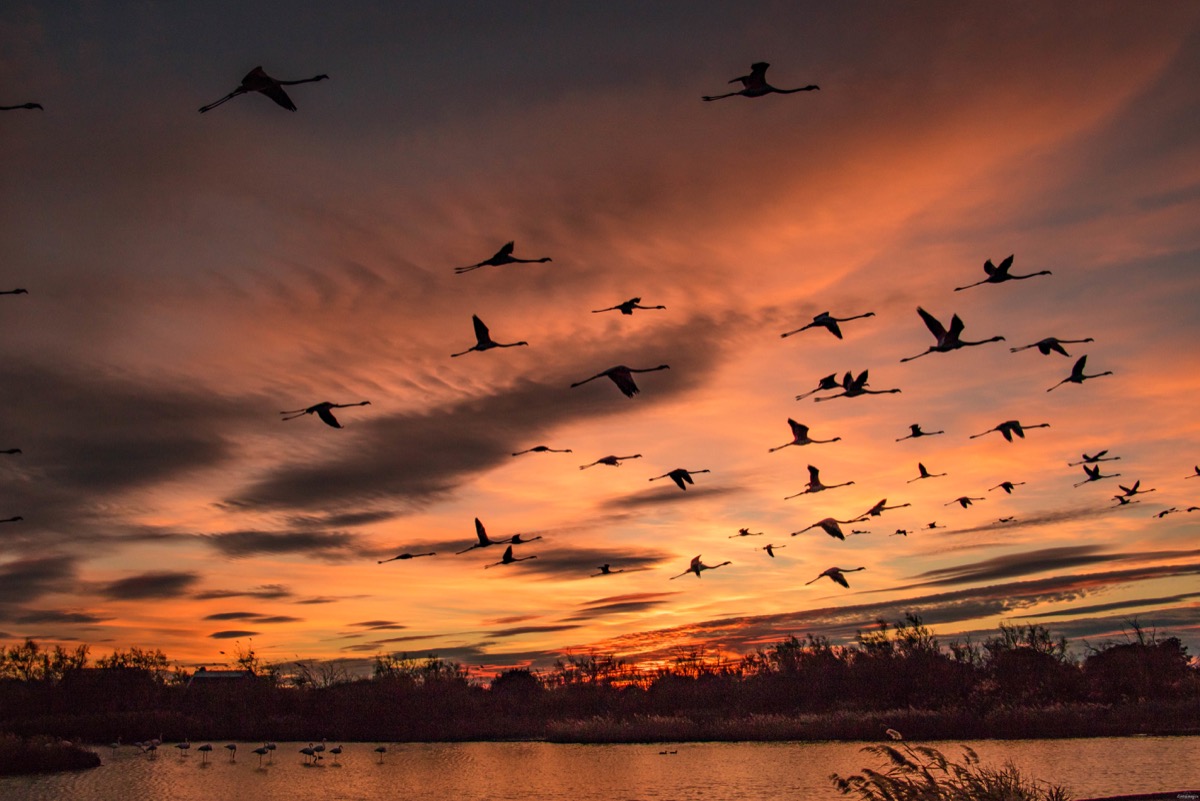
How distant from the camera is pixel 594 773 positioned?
58.5 meters

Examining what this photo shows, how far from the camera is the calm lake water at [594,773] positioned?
4462 centimetres

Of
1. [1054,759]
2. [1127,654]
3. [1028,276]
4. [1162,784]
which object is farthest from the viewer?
[1127,654]

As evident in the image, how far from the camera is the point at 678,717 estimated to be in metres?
80.4

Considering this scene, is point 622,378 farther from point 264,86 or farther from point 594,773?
point 594,773

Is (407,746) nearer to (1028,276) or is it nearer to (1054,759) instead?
(1054,759)

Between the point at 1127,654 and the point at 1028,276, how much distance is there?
206ft

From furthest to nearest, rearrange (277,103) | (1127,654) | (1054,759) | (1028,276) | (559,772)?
(1127,654)
(559,772)
(1054,759)
(1028,276)
(277,103)

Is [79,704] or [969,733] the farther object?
[79,704]

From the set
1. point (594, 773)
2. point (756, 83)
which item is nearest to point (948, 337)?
point (756, 83)

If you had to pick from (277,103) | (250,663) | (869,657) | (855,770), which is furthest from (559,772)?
(250,663)

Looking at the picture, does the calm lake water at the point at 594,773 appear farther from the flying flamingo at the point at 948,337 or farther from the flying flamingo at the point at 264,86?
the flying flamingo at the point at 264,86

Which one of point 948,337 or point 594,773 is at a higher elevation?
point 948,337

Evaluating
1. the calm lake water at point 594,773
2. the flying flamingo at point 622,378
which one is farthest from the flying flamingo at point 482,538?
the calm lake water at point 594,773

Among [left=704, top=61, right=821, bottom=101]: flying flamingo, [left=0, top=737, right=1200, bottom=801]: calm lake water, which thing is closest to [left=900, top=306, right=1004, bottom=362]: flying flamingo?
[left=704, top=61, right=821, bottom=101]: flying flamingo
